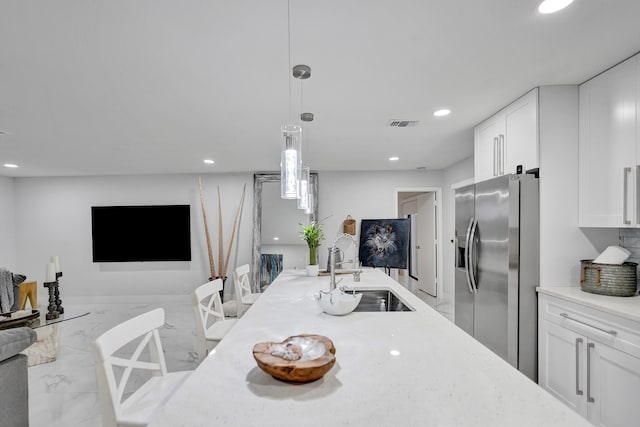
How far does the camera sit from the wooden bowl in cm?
94

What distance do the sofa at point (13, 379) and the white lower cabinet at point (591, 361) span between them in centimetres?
335

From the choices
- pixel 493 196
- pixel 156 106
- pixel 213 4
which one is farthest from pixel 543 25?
pixel 156 106

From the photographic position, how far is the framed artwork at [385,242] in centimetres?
541

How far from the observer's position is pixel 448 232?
214 inches

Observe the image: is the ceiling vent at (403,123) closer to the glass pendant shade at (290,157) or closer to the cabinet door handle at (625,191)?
the cabinet door handle at (625,191)

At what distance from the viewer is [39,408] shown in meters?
2.30

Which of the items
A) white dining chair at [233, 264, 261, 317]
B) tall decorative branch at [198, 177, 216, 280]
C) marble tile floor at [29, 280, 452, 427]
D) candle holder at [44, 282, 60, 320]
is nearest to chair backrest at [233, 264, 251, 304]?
white dining chair at [233, 264, 261, 317]

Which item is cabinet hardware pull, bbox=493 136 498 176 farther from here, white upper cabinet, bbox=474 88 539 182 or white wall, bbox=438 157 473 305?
white wall, bbox=438 157 473 305

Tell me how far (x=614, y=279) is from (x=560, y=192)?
2.13 feet

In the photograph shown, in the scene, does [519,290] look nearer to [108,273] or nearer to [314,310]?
[314,310]

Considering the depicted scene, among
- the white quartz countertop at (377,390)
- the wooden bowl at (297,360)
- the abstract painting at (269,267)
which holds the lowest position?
the abstract painting at (269,267)

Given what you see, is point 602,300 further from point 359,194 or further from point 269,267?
point 269,267

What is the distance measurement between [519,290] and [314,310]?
60.4 inches

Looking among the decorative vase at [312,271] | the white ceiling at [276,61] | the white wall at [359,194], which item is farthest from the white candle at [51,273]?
the white wall at [359,194]
